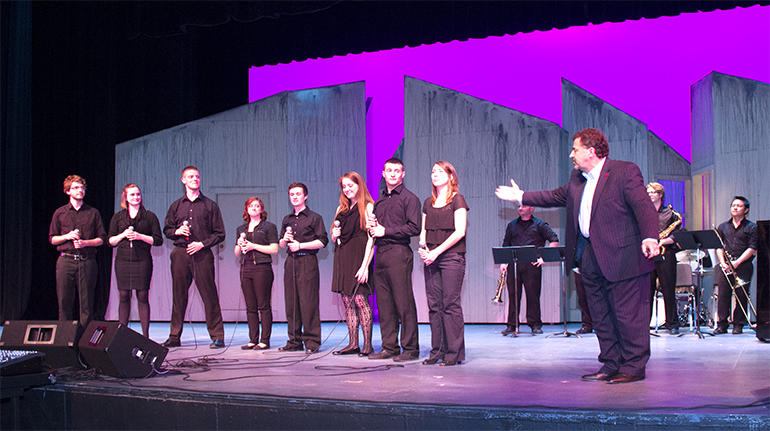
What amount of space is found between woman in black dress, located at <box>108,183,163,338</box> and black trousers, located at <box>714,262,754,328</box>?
574cm

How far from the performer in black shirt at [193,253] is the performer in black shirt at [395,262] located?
5.76 ft

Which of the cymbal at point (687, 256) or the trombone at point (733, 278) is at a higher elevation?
the cymbal at point (687, 256)

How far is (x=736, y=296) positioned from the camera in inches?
244

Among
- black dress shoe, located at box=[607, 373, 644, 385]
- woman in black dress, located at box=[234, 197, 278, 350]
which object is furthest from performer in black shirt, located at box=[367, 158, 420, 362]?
black dress shoe, located at box=[607, 373, 644, 385]

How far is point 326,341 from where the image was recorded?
5.92 metres

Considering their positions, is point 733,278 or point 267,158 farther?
point 267,158

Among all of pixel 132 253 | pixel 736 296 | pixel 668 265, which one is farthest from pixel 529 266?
pixel 132 253

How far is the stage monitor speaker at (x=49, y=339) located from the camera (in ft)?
13.1

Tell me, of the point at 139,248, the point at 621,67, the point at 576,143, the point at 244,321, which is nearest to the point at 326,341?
the point at 139,248

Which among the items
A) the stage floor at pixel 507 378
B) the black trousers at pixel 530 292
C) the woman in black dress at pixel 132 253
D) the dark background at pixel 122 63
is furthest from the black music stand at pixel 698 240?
the woman in black dress at pixel 132 253

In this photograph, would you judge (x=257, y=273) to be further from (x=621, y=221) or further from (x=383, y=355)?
(x=621, y=221)

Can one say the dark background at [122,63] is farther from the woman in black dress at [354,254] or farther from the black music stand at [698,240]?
the woman in black dress at [354,254]

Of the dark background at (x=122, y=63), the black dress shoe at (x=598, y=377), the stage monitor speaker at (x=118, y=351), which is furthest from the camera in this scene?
the dark background at (x=122, y=63)

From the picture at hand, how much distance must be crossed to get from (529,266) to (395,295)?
273 centimetres
